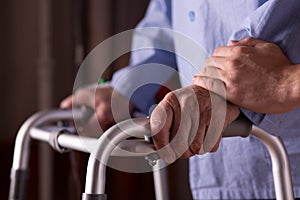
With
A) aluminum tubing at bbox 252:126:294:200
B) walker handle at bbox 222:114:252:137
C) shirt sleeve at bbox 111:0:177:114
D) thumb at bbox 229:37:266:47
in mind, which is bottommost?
aluminum tubing at bbox 252:126:294:200

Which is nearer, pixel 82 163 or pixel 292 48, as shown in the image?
pixel 292 48

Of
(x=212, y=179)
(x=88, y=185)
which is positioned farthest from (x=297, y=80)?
(x=212, y=179)

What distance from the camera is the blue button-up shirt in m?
0.81

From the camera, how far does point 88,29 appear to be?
7.52 ft

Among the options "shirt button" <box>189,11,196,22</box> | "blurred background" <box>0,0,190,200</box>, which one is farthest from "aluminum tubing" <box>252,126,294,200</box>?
"blurred background" <box>0,0,190,200</box>

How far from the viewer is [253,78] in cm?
74

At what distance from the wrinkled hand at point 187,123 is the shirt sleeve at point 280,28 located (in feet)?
0.33

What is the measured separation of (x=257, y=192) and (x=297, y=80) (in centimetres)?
36

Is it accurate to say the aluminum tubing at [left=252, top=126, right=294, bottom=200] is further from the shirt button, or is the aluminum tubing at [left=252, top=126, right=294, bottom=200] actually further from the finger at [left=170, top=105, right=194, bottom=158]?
the shirt button

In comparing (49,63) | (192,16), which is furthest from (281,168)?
(49,63)

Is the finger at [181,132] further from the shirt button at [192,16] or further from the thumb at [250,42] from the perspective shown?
the shirt button at [192,16]

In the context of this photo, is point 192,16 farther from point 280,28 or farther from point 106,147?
point 106,147

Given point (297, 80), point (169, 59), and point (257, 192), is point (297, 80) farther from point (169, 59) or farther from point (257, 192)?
point (169, 59)

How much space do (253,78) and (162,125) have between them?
0.48 ft
